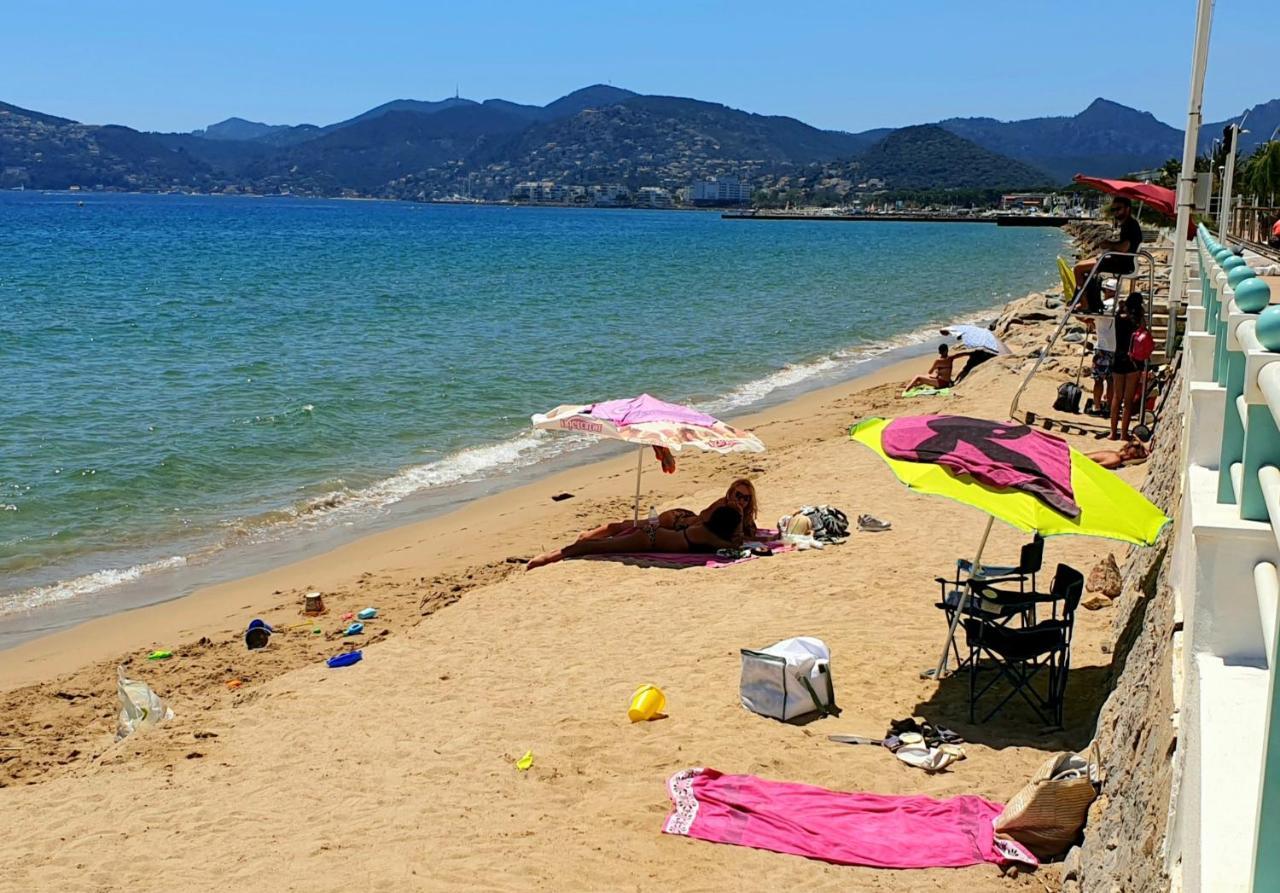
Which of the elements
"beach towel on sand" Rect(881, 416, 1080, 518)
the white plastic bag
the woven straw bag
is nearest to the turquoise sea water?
the white plastic bag

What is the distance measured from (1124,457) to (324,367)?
60.6ft

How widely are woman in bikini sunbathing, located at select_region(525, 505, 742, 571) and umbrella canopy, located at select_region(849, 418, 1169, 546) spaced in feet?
15.5

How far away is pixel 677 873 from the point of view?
235 inches

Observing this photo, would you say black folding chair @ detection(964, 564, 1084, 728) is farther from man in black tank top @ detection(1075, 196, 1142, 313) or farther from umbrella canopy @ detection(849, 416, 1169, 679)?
man in black tank top @ detection(1075, 196, 1142, 313)

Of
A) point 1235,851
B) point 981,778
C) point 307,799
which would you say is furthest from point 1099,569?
point 1235,851

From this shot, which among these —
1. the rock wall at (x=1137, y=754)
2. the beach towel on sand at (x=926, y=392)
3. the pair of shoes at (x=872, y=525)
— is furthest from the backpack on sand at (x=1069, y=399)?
the rock wall at (x=1137, y=754)

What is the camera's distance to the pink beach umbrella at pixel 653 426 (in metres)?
11.4

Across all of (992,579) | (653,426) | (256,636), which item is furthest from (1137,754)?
(256,636)

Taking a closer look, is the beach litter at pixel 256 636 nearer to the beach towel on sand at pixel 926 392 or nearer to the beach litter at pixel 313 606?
the beach litter at pixel 313 606

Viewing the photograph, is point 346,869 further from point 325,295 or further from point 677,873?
point 325,295

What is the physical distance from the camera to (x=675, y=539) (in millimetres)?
11820

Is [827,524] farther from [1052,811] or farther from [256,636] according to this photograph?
[1052,811]

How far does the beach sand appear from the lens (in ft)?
20.4

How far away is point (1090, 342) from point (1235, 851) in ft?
59.6
